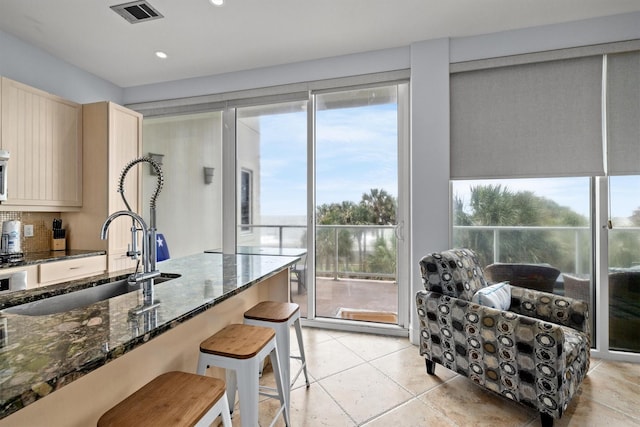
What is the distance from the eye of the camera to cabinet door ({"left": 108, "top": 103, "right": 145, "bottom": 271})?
3072 millimetres

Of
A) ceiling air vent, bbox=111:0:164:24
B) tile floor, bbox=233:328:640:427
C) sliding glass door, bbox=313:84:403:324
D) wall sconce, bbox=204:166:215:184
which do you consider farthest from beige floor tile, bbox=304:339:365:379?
ceiling air vent, bbox=111:0:164:24

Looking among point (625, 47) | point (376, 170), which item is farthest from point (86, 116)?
point (625, 47)

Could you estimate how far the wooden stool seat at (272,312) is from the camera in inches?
68.6

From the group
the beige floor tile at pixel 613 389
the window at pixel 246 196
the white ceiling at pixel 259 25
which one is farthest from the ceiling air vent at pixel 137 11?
the beige floor tile at pixel 613 389

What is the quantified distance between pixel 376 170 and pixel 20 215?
3285mm

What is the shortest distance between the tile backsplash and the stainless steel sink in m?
2.04

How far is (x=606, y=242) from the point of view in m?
2.55

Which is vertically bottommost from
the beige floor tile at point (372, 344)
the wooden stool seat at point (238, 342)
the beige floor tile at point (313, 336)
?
the beige floor tile at point (372, 344)

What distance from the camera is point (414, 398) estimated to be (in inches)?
79.9

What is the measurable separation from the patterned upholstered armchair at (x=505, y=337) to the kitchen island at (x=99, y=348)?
49.2 inches

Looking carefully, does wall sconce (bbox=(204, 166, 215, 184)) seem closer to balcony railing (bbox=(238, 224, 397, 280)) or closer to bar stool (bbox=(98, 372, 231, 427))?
balcony railing (bbox=(238, 224, 397, 280))

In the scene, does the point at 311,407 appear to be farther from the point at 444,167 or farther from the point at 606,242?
the point at 606,242

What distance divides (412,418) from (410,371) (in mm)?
554

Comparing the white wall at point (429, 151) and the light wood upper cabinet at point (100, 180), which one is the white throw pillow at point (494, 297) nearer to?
the white wall at point (429, 151)
